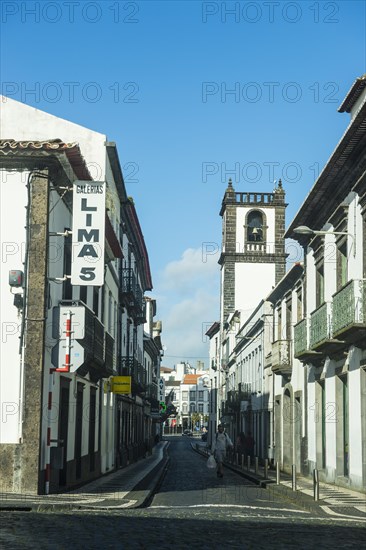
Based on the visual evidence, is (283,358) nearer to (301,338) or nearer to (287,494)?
(301,338)

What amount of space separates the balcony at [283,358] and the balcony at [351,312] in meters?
9.63

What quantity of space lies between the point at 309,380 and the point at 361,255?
6.97 meters

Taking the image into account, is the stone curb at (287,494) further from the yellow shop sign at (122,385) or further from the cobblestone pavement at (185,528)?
the yellow shop sign at (122,385)

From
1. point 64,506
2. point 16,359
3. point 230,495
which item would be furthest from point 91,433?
point 64,506

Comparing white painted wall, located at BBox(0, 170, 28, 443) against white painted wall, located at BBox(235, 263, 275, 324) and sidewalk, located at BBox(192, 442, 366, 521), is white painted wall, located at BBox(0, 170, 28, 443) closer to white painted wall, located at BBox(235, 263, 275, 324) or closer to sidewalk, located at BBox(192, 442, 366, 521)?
sidewalk, located at BBox(192, 442, 366, 521)

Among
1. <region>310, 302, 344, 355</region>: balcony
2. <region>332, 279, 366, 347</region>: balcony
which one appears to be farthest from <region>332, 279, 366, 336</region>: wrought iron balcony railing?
<region>310, 302, 344, 355</region>: balcony

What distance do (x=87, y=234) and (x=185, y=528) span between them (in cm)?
698

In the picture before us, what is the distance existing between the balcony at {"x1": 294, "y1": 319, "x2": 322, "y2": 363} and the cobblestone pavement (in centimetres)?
788

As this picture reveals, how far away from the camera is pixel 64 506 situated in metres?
13.3

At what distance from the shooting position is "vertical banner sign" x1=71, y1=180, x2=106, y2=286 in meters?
16.0

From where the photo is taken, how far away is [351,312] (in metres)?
17.9

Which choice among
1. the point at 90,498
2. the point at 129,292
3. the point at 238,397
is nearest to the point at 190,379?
the point at 238,397

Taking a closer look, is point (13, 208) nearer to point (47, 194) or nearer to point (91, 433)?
point (47, 194)

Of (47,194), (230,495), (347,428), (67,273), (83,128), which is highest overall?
(83,128)
